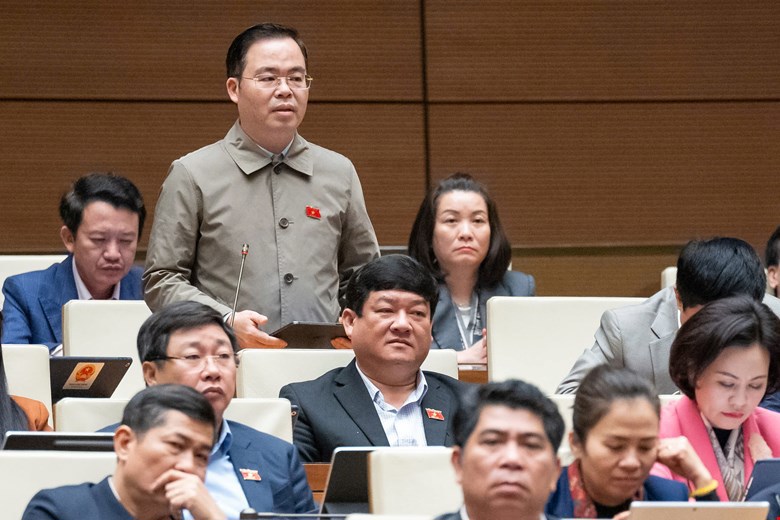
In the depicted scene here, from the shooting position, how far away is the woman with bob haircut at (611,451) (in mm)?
2480

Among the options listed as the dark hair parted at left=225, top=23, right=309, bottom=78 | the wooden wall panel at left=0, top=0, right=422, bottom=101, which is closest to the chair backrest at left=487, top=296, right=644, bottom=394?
the dark hair parted at left=225, top=23, right=309, bottom=78

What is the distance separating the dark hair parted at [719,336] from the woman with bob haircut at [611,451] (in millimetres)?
415

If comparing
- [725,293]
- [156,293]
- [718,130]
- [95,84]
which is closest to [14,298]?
[156,293]

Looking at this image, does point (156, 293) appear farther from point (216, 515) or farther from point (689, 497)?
point (689, 497)

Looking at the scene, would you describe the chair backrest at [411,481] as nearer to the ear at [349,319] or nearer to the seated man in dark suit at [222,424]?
the seated man in dark suit at [222,424]

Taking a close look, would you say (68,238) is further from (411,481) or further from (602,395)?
(602,395)

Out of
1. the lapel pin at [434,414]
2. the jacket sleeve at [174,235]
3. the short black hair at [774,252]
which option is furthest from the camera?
the short black hair at [774,252]

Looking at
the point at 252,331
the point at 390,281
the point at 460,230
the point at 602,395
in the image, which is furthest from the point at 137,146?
the point at 602,395

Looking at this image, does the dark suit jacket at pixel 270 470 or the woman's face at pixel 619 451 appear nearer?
the woman's face at pixel 619 451

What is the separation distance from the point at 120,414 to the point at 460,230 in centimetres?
177

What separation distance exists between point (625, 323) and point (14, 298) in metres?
2.02

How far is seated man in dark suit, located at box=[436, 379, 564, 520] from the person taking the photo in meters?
2.15

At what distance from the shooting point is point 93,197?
4.50 meters

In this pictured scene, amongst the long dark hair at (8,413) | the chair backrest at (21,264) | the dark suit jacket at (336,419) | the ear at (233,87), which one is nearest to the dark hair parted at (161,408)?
the long dark hair at (8,413)
